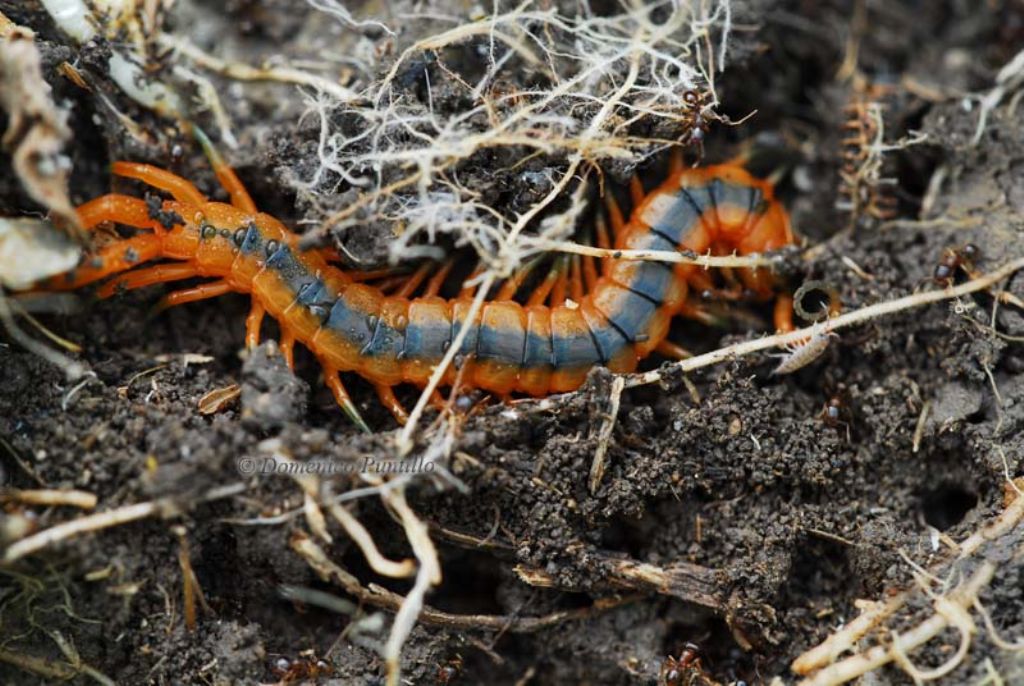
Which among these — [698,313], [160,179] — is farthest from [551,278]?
[160,179]

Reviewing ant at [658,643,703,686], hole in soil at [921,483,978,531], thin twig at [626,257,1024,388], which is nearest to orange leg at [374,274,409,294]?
thin twig at [626,257,1024,388]

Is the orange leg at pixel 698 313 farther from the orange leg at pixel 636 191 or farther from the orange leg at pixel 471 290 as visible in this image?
the orange leg at pixel 471 290

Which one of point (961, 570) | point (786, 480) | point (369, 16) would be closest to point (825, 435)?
point (786, 480)

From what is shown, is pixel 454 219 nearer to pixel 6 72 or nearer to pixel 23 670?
pixel 6 72

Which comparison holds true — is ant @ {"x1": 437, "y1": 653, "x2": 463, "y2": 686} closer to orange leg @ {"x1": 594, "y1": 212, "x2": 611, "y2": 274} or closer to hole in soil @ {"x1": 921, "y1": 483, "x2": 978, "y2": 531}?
orange leg @ {"x1": 594, "y1": 212, "x2": 611, "y2": 274}

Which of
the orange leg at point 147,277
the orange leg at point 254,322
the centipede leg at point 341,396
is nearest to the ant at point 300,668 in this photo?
the centipede leg at point 341,396

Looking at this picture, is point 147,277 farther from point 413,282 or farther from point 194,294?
point 413,282
